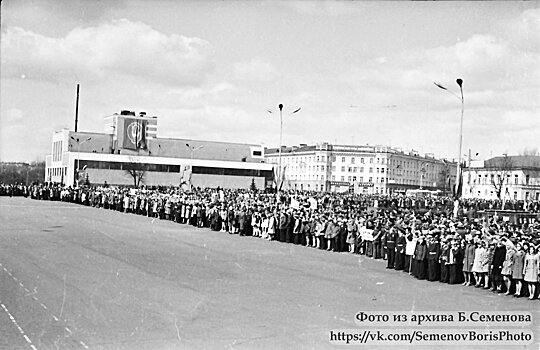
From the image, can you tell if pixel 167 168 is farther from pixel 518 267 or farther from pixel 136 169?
pixel 518 267

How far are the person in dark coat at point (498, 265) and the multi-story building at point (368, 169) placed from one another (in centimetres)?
9841

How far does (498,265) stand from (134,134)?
9496 cm

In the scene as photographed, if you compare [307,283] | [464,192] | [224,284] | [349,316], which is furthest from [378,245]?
[464,192]

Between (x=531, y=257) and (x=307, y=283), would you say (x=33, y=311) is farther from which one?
(x=531, y=257)

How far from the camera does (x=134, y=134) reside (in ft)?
345

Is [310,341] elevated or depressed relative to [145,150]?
depressed

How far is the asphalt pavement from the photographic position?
31.4 feet

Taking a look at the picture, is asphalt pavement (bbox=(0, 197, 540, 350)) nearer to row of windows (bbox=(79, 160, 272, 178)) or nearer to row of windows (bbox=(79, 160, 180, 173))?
row of windows (bbox=(79, 160, 180, 173))

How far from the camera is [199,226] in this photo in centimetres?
3375

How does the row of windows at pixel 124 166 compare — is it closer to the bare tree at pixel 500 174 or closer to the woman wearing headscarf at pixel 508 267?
the bare tree at pixel 500 174

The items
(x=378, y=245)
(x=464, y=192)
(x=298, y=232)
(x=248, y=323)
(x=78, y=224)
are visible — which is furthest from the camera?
(x=464, y=192)

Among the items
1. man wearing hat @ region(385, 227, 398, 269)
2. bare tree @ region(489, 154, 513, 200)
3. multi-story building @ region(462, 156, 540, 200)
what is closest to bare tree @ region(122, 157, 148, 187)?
multi-story building @ region(462, 156, 540, 200)

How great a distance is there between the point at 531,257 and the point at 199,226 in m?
21.9

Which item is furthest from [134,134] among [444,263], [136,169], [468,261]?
[468,261]
